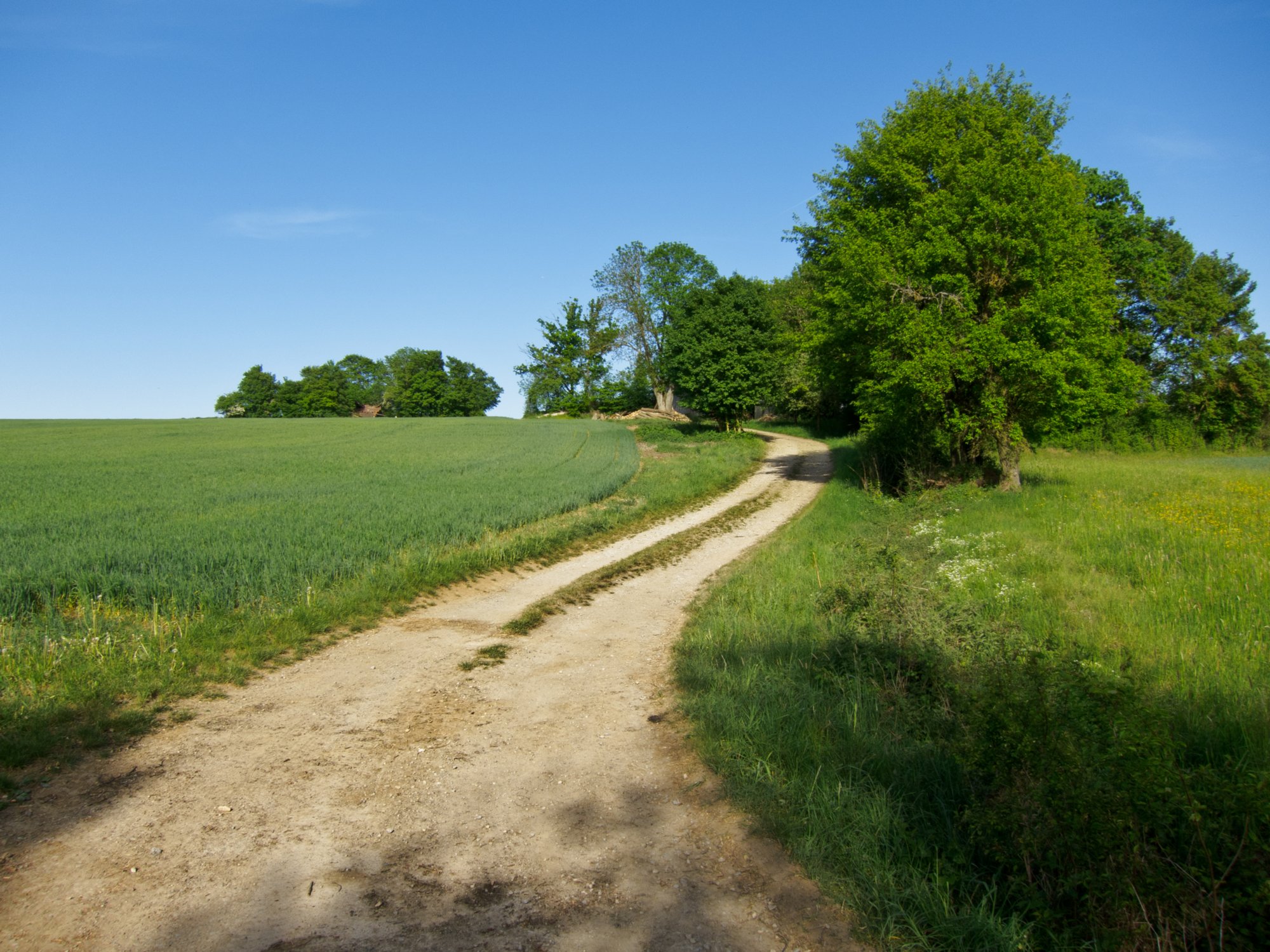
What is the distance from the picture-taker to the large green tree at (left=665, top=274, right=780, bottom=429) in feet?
140

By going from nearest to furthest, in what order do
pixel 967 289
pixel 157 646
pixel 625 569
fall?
pixel 157 646, pixel 625 569, pixel 967 289

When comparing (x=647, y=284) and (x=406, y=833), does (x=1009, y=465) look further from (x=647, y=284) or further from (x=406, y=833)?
(x=647, y=284)

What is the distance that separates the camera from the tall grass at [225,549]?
6.96 m

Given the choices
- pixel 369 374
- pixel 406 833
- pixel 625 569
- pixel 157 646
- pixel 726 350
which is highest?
pixel 369 374

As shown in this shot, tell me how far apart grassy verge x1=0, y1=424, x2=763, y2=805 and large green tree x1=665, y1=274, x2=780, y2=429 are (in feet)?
100

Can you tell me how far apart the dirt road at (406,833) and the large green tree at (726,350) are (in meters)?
36.3

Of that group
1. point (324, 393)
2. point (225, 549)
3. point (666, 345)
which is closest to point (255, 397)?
point (324, 393)

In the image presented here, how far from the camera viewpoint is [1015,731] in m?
4.04

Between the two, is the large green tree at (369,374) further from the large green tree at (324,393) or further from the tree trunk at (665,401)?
the tree trunk at (665,401)

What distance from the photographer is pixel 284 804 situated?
5.16 metres

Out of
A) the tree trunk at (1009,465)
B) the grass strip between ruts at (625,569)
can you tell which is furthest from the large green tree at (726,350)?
the tree trunk at (1009,465)

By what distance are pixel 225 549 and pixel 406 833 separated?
8297 millimetres

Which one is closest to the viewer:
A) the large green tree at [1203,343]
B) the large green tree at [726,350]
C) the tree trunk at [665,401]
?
the large green tree at [1203,343]

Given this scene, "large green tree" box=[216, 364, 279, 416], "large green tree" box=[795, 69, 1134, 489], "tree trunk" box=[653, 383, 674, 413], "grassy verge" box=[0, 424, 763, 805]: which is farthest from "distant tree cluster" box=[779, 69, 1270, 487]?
"large green tree" box=[216, 364, 279, 416]
